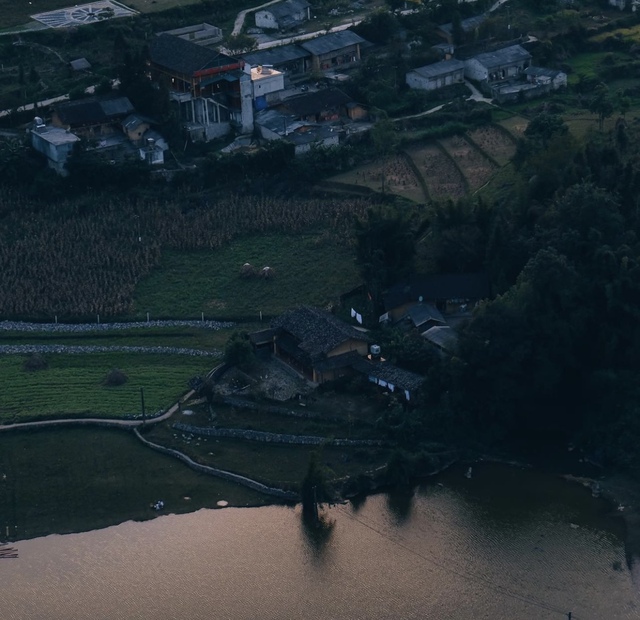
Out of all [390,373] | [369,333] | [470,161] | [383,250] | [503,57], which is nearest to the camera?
[390,373]

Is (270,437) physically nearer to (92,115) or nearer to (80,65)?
(92,115)

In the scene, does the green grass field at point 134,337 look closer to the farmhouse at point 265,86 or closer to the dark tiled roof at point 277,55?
the farmhouse at point 265,86

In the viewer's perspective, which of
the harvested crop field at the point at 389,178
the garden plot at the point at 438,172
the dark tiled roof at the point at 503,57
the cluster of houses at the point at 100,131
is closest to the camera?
the garden plot at the point at 438,172

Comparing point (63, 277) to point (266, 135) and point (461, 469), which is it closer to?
point (266, 135)

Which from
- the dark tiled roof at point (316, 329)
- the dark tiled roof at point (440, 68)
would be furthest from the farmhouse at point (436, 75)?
the dark tiled roof at point (316, 329)

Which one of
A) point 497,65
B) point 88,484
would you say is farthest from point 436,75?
point 88,484

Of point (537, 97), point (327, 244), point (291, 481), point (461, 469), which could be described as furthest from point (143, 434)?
point (537, 97)
